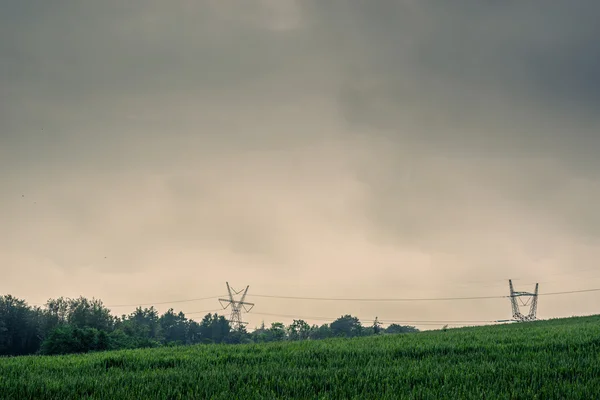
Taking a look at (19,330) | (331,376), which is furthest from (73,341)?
(19,330)

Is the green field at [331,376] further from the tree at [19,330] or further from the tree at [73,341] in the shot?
the tree at [19,330]

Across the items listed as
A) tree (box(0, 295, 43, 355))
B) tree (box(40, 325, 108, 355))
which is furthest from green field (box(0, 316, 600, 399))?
tree (box(0, 295, 43, 355))

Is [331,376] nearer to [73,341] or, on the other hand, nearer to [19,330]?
[73,341]

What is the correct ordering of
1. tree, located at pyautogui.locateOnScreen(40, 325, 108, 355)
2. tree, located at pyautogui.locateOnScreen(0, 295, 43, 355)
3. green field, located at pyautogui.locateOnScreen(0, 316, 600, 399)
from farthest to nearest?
tree, located at pyautogui.locateOnScreen(0, 295, 43, 355), tree, located at pyautogui.locateOnScreen(40, 325, 108, 355), green field, located at pyautogui.locateOnScreen(0, 316, 600, 399)

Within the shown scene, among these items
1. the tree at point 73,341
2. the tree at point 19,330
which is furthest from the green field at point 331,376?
the tree at point 19,330

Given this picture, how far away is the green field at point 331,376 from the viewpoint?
40.9 ft

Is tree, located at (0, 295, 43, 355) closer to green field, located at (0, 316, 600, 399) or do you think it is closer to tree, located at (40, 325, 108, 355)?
tree, located at (40, 325, 108, 355)

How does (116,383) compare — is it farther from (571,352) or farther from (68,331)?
(68,331)

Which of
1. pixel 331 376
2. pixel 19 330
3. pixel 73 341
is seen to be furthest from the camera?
pixel 19 330

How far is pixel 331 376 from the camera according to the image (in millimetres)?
14727

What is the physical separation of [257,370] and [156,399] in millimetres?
4745

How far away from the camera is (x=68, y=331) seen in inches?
2689

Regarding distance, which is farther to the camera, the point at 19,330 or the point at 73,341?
the point at 19,330

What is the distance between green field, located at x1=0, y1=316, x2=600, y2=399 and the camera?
12.5 meters
